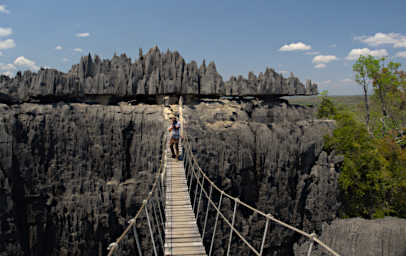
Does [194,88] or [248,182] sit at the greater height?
[194,88]

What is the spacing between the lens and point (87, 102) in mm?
15219

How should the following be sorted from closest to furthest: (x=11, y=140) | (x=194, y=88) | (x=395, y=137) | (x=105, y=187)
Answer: (x=11, y=140)
(x=105, y=187)
(x=194, y=88)
(x=395, y=137)

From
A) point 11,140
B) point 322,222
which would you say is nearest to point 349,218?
point 322,222

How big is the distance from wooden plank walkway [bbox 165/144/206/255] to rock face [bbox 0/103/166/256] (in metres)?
8.46

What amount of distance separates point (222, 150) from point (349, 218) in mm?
9136

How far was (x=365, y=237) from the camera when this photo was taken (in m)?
14.1

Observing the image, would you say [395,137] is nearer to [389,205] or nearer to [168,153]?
[389,205]

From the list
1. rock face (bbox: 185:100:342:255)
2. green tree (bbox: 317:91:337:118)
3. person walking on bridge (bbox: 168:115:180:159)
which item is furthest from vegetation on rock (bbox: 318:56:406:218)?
person walking on bridge (bbox: 168:115:180:159)

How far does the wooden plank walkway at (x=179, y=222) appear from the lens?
3942 millimetres

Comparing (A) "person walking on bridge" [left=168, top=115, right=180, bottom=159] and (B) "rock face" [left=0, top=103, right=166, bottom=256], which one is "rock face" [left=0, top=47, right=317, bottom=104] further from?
(A) "person walking on bridge" [left=168, top=115, right=180, bottom=159]

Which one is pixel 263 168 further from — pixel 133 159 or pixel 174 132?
pixel 174 132

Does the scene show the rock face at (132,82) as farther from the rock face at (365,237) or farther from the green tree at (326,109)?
the rock face at (365,237)

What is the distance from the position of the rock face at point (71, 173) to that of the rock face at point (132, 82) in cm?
90

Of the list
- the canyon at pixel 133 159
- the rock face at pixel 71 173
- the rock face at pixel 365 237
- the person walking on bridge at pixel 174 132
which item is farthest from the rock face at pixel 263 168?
the person walking on bridge at pixel 174 132
